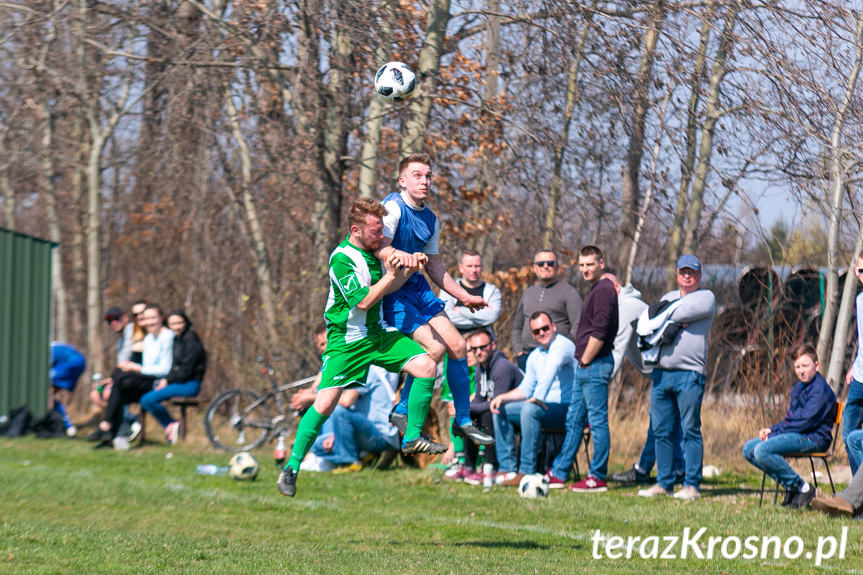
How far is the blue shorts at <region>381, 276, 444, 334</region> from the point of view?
25.7 feet

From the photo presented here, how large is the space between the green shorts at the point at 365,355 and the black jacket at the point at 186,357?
815 cm

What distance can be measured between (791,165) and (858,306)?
1.72 meters

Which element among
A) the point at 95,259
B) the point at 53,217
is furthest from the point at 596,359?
the point at 53,217

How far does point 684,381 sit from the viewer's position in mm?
10234

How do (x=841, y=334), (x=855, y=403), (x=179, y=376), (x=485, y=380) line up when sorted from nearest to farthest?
(x=855, y=403)
(x=485, y=380)
(x=841, y=334)
(x=179, y=376)

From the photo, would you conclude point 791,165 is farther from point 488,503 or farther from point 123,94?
point 123,94

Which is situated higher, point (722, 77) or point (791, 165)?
point (722, 77)

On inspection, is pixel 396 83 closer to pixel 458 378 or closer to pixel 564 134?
pixel 458 378

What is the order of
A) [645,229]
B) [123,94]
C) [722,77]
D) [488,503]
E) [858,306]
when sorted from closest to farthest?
[858,306], [488,503], [722,77], [645,229], [123,94]

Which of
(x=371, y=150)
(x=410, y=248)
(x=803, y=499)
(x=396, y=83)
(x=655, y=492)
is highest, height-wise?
(x=371, y=150)

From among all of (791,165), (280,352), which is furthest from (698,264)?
(280,352)

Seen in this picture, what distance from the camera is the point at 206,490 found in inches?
434

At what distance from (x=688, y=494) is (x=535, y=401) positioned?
1.72 metres

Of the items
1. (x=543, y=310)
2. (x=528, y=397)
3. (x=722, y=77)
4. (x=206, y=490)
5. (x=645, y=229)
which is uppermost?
(x=722, y=77)
